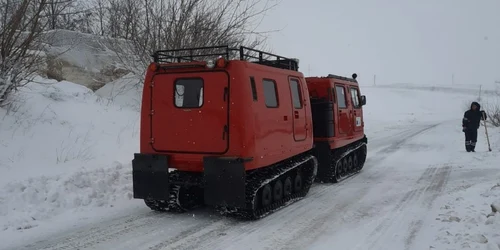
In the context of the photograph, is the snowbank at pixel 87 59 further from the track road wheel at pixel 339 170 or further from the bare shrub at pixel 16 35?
the track road wheel at pixel 339 170

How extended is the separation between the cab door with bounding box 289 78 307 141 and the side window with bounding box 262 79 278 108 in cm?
69

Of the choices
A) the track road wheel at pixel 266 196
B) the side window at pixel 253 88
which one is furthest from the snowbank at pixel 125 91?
the side window at pixel 253 88

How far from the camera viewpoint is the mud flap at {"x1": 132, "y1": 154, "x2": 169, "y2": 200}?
7086mm

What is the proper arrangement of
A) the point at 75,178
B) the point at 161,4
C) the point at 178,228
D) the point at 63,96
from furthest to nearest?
the point at 161,4
the point at 63,96
the point at 75,178
the point at 178,228

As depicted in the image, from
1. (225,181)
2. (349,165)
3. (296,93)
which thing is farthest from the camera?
(349,165)

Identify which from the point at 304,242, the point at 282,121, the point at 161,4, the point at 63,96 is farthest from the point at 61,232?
the point at 161,4

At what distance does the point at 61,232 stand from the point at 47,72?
35.0 feet

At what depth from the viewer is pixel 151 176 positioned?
714cm

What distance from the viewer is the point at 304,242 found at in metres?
5.88

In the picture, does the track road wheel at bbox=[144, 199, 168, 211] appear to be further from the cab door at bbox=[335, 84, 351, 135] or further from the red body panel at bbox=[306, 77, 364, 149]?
the cab door at bbox=[335, 84, 351, 135]

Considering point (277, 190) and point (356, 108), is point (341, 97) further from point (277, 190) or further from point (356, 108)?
point (277, 190)

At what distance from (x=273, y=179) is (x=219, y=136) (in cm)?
124

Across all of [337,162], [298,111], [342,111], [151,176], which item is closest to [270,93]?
[298,111]

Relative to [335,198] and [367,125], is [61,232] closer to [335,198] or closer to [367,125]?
[335,198]
